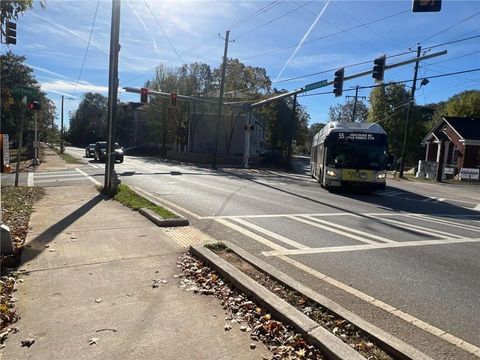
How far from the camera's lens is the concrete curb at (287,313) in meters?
3.61

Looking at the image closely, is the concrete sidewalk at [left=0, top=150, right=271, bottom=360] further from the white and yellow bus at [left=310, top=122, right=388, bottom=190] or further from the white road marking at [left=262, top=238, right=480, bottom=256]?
A: the white and yellow bus at [left=310, top=122, right=388, bottom=190]

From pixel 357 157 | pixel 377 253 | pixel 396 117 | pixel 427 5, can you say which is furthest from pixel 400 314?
pixel 396 117

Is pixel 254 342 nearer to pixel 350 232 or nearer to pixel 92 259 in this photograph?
pixel 92 259

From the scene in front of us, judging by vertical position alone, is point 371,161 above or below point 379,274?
above

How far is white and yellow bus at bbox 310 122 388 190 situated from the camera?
18328 mm

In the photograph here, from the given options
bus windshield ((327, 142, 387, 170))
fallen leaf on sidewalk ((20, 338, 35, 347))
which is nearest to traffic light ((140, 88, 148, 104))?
bus windshield ((327, 142, 387, 170))

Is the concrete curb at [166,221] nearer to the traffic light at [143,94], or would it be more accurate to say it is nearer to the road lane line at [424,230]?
the road lane line at [424,230]

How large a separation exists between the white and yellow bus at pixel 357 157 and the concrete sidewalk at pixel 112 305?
12.0m

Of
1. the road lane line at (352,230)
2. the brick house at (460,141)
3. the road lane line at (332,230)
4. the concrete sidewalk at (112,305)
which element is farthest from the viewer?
the brick house at (460,141)

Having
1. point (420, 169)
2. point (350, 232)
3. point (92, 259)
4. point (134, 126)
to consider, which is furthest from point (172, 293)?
point (134, 126)

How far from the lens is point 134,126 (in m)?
94.2

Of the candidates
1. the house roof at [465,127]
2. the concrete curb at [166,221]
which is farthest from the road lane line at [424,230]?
the house roof at [465,127]

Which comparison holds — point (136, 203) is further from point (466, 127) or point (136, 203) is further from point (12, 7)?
point (466, 127)

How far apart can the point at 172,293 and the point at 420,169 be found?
3782 cm
